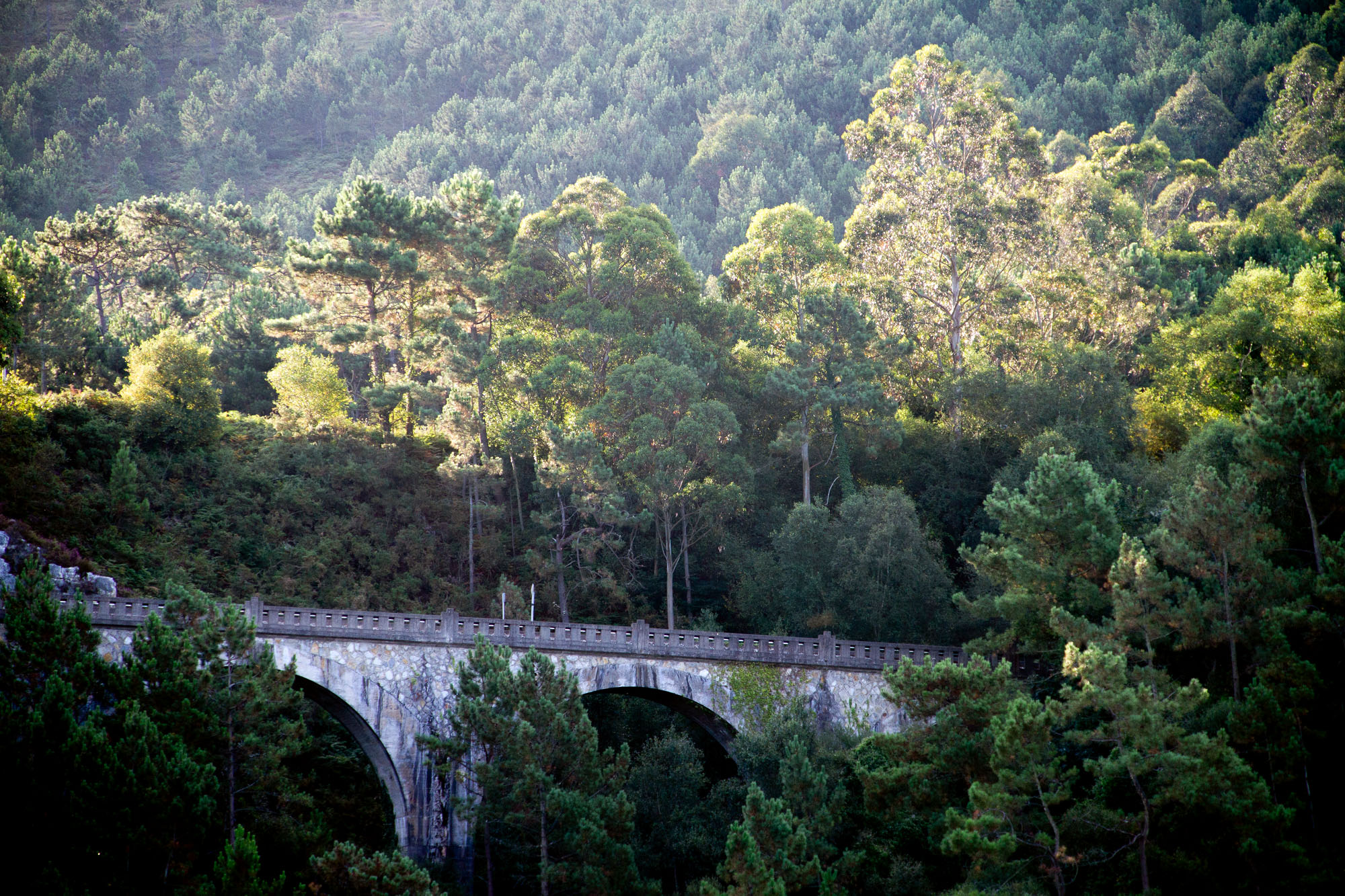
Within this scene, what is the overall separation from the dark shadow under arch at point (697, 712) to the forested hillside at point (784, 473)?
1.10m

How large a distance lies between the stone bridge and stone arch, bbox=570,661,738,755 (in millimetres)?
30

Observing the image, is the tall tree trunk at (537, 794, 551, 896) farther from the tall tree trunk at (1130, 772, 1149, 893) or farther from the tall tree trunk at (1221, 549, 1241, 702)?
the tall tree trunk at (1221, 549, 1241, 702)

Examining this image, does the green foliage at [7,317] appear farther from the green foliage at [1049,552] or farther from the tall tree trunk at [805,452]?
the green foliage at [1049,552]

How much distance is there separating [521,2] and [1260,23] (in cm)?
7545

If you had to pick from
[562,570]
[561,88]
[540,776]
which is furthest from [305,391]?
[561,88]

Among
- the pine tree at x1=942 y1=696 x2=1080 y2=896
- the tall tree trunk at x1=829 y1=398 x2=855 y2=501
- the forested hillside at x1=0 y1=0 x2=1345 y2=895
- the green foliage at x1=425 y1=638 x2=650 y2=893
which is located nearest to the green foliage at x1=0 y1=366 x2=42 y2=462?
the forested hillside at x1=0 y1=0 x2=1345 y2=895

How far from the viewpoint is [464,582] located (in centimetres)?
5094

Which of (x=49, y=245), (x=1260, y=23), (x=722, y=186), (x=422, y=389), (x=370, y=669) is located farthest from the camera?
(x=722, y=186)

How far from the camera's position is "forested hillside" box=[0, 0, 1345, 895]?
29.7 metres

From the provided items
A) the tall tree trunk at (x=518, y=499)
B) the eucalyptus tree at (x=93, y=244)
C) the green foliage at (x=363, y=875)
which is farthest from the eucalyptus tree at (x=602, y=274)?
the green foliage at (x=363, y=875)

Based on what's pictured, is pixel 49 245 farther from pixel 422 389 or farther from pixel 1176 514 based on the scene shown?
pixel 1176 514

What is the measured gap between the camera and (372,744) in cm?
3816

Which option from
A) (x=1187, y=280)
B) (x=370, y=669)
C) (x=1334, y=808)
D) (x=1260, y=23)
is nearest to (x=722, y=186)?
(x=1260, y=23)

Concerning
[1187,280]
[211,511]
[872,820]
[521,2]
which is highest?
[521,2]
